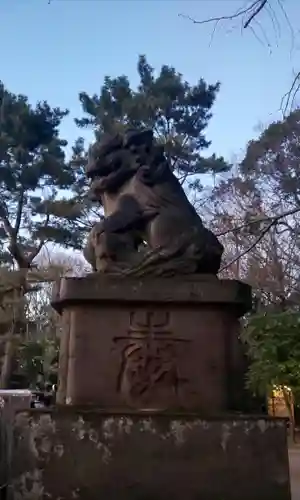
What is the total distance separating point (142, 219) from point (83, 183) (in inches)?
798

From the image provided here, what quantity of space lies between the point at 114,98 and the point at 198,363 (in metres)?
22.3

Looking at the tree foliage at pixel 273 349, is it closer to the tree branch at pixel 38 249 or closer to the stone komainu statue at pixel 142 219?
the stone komainu statue at pixel 142 219

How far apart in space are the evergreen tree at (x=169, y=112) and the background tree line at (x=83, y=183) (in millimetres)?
37

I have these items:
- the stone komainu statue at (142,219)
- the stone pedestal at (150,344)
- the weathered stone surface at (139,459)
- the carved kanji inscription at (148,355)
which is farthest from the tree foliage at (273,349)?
the weathered stone surface at (139,459)

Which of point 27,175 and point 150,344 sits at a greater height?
point 27,175

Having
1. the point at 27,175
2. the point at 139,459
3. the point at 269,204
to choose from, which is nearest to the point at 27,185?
the point at 27,175

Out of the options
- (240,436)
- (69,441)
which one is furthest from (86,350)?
(240,436)

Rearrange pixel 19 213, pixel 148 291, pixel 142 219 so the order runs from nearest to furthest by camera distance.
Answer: pixel 148 291 → pixel 142 219 → pixel 19 213

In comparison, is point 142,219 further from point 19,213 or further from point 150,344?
point 19,213

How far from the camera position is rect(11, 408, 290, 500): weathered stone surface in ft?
16.8

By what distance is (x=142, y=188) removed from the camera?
20.6 ft

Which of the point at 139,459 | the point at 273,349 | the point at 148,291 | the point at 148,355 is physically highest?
the point at 273,349

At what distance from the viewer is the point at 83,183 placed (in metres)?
26.1

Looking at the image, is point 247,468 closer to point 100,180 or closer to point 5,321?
point 100,180
